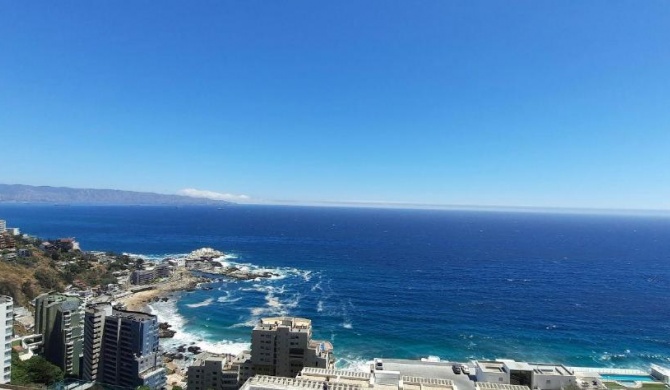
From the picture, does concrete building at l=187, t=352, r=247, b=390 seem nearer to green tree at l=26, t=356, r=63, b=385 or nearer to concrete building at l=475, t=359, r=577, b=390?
green tree at l=26, t=356, r=63, b=385

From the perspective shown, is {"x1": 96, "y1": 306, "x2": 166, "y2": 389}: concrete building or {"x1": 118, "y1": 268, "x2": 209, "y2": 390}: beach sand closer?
Result: {"x1": 96, "y1": 306, "x2": 166, "y2": 389}: concrete building

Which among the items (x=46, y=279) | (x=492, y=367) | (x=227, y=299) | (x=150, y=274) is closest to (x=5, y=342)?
(x=492, y=367)

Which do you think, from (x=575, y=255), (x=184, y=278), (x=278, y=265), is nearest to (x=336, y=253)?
(x=278, y=265)

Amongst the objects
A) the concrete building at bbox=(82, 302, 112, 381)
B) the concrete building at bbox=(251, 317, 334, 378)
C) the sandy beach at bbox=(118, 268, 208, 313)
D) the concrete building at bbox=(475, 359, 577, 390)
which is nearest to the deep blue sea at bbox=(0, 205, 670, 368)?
the sandy beach at bbox=(118, 268, 208, 313)

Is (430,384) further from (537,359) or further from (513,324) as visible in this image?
(513,324)

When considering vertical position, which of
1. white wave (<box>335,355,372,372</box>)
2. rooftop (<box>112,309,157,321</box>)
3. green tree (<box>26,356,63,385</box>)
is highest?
rooftop (<box>112,309,157,321</box>)

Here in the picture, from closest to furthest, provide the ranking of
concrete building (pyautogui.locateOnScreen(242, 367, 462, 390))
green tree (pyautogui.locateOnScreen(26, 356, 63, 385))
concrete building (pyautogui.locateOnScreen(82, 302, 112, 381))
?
concrete building (pyautogui.locateOnScreen(242, 367, 462, 390)), green tree (pyautogui.locateOnScreen(26, 356, 63, 385)), concrete building (pyautogui.locateOnScreen(82, 302, 112, 381))

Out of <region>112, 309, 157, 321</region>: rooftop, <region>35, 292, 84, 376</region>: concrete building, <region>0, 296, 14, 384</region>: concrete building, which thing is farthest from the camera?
<region>35, 292, 84, 376</region>: concrete building
